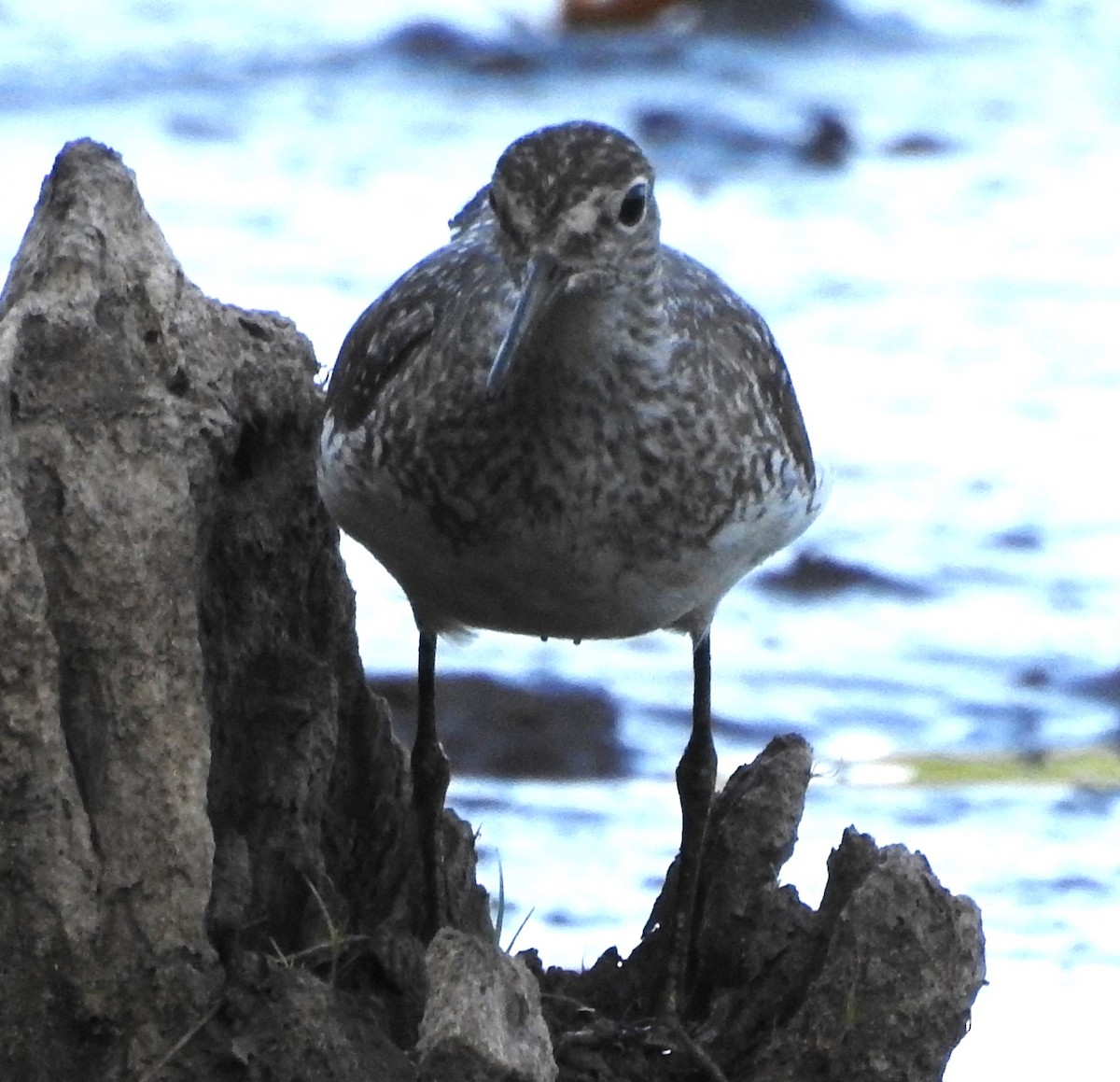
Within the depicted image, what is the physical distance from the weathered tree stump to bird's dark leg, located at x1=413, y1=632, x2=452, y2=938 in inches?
3.9

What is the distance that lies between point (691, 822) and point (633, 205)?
4.77 ft

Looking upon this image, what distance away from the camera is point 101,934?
17.2 feet

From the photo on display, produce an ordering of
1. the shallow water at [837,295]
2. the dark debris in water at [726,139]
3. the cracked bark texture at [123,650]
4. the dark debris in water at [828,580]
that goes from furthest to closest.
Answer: the dark debris in water at [726,139], the dark debris in water at [828,580], the shallow water at [837,295], the cracked bark texture at [123,650]

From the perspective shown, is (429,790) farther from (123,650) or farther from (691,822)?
(123,650)

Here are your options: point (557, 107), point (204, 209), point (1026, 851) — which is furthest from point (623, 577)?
point (557, 107)

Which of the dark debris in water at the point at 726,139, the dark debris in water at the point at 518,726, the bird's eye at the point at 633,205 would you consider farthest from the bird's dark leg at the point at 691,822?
the dark debris in water at the point at 726,139

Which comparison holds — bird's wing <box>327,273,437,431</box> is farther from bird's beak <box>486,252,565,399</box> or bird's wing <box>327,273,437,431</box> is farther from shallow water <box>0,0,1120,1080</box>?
shallow water <box>0,0,1120,1080</box>

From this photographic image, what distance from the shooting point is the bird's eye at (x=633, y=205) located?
5512 mm

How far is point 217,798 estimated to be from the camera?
577 cm

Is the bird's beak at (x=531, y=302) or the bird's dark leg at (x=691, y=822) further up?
the bird's beak at (x=531, y=302)

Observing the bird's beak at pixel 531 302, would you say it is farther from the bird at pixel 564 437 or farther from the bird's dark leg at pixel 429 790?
the bird's dark leg at pixel 429 790

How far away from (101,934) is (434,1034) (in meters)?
0.62

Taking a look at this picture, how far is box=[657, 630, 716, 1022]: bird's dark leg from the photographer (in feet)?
19.9

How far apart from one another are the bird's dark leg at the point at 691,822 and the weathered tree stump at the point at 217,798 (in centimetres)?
5
